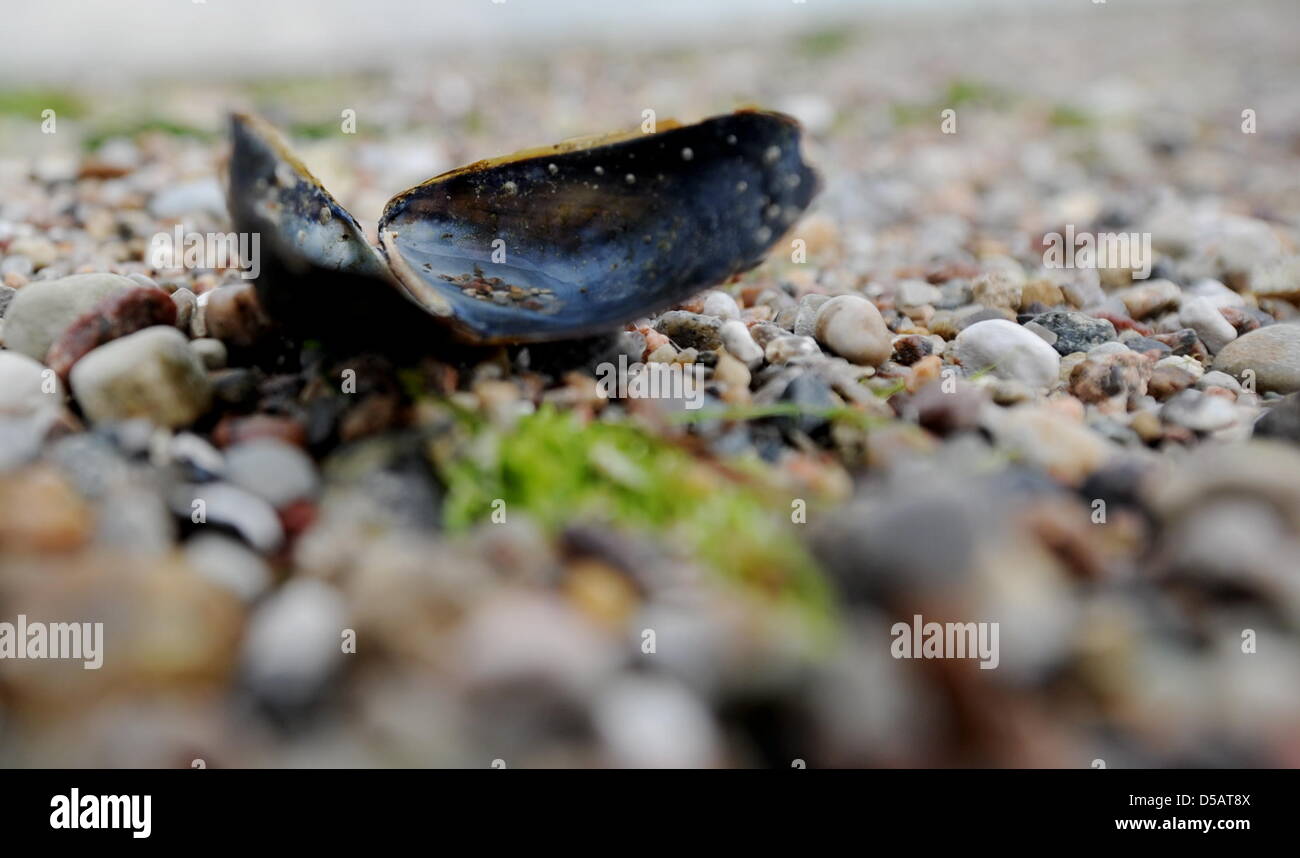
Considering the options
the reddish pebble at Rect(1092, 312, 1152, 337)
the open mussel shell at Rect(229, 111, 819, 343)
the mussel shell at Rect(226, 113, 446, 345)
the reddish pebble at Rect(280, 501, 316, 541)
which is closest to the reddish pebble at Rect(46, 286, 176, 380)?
the mussel shell at Rect(226, 113, 446, 345)

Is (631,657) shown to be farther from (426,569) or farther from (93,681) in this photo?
(93,681)

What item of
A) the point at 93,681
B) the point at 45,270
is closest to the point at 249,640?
the point at 93,681

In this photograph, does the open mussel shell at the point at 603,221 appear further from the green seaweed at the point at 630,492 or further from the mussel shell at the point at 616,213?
the green seaweed at the point at 630,492

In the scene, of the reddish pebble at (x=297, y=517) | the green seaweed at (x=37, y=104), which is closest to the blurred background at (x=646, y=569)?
the reddish pebble at (x=297, y=517)

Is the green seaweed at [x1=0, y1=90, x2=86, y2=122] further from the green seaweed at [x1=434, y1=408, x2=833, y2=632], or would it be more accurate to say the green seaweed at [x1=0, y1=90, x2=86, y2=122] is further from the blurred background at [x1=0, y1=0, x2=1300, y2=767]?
the green seaweed at [x1=434, y1=408, x2=833, y2=632]

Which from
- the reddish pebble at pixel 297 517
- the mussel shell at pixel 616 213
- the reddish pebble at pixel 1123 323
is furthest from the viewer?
the reddish pebble at pixel 1123 323
